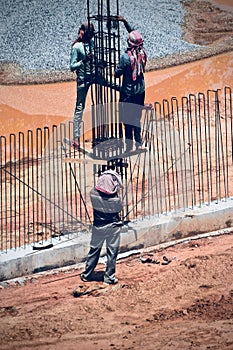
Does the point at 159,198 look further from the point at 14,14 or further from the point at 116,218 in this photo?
the point at 14,14

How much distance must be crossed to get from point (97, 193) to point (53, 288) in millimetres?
1409

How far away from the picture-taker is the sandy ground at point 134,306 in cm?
955

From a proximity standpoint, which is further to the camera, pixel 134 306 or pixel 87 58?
pixel 87 58

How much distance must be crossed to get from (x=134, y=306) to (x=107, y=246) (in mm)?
1098

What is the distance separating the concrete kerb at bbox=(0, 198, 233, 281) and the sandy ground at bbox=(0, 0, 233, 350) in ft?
0.60

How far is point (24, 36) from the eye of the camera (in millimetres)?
23125

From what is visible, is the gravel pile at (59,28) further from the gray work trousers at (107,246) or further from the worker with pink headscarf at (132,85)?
the gray work trousers at (107,246)

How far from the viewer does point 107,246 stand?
11.3m

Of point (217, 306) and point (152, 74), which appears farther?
point (152, 74)

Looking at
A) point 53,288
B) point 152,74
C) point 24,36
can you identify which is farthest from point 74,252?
point 24,36

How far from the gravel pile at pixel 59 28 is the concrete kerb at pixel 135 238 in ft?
30.3

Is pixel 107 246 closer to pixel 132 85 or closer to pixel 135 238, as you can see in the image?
pixel 135 238

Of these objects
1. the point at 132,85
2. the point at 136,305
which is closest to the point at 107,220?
the point at 136,305

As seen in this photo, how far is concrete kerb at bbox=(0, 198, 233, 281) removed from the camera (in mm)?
11688
